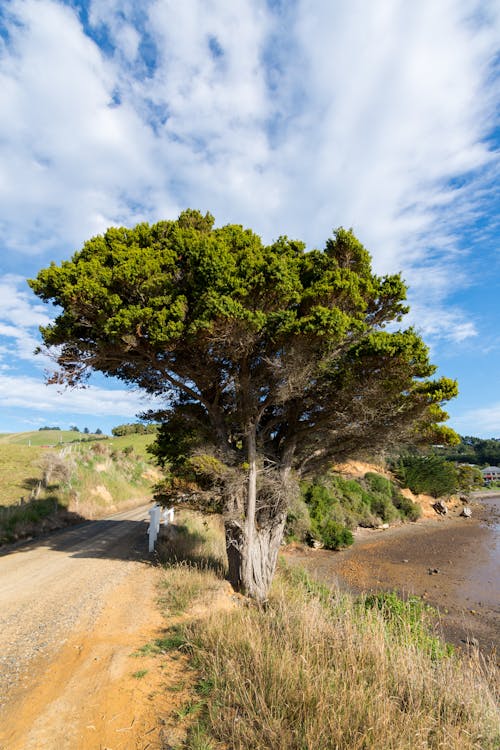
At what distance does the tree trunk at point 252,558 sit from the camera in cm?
954

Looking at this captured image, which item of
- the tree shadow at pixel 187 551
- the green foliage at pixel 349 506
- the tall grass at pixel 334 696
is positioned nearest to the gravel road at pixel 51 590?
the tree shadow at pixel 187 551

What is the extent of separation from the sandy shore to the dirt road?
20.1 feet

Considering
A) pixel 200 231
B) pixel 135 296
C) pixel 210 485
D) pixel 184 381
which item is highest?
pixel 200 231

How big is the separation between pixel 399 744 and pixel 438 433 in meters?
8.11

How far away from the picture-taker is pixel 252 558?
380 inches

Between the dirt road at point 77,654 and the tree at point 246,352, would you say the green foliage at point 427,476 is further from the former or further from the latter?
the dirt road at point 77,654

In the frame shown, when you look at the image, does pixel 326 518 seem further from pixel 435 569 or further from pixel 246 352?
pixel 246 352

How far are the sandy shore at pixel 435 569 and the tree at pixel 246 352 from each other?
401cm

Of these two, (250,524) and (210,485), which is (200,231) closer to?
(210,485)

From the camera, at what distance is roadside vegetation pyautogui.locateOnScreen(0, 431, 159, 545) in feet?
55.1

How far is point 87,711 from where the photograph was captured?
4352mm

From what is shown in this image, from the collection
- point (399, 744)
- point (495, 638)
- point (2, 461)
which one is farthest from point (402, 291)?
point (2, 461)

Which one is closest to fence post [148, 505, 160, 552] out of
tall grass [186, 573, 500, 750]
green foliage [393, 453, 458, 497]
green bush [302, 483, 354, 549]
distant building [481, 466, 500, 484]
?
tall grass [186, 573, 500, 750]

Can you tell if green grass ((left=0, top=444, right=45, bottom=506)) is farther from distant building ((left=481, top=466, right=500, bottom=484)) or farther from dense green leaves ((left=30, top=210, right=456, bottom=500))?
distant building ((left=481, top=466, right=500, bottom=484))
